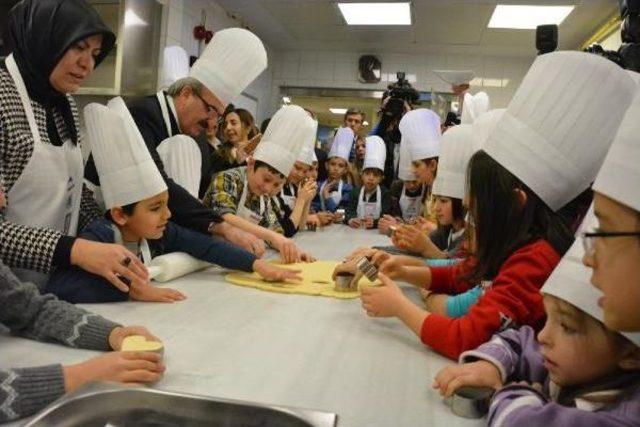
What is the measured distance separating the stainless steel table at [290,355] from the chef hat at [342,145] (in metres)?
2.43

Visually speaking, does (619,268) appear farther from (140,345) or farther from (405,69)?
(405,69)

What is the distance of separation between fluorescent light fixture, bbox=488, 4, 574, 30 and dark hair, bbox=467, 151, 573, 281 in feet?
10.6

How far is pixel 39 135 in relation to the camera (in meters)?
1.09

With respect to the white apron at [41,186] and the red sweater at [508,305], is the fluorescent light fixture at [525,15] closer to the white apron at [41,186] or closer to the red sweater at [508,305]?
the red sweater at [508,305]

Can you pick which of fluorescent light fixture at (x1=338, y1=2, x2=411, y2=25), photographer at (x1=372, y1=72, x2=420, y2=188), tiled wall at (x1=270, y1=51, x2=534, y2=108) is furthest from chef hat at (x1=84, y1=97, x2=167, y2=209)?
tiled wall at (x1=270, y1=51, x2=534, y2=108)

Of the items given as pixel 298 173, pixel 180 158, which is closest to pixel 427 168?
pixel 298 173

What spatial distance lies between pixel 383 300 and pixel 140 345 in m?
0.48

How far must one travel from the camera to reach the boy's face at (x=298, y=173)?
9.23 ft

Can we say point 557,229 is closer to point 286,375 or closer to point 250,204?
point 286,375

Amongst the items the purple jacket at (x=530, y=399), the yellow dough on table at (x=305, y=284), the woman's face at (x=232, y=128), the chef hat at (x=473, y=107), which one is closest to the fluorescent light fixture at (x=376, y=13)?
the woman's face at (x=232, y=128)

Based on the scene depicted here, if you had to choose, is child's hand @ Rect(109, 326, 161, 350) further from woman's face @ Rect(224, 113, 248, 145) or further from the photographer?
the photographer

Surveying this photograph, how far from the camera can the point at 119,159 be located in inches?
44.8

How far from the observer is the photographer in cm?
356

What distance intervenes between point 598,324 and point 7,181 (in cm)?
107
